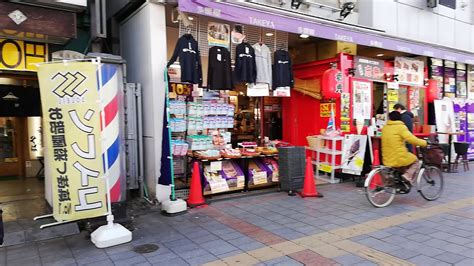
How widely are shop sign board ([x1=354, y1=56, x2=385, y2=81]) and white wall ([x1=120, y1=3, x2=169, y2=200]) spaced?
547 centimetres

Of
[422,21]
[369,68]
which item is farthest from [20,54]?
[422,21]

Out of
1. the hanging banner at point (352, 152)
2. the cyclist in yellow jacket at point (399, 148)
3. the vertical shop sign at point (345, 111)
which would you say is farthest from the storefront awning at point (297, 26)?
the cyclist in yellow jacket at point (399, 148)

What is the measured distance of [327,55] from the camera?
9.69 meters

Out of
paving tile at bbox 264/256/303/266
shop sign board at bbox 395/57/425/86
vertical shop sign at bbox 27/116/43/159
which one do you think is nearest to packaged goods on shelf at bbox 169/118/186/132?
paving tile at bbox 264/256/303/266

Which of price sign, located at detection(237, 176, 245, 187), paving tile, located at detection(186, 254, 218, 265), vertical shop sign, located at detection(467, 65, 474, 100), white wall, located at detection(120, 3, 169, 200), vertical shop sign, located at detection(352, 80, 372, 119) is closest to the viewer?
paving tile, located at detection(186, 254, 218, 265)

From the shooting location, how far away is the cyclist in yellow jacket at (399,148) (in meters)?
6.43

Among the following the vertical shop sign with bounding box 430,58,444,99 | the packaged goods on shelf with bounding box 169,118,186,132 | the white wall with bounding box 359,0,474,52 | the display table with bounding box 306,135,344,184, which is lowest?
the display table with bounding box 306,135,344,184

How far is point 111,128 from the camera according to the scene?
16.6 feet

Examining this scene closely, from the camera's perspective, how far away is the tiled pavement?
4367mm

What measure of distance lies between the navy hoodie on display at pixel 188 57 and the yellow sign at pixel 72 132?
2.16 m

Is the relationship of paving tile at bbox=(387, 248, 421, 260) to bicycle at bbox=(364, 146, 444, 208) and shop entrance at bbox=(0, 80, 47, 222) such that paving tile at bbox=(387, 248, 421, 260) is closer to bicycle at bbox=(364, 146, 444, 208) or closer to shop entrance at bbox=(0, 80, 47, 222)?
bicycle at bbox=(364, 146, 444, 208)

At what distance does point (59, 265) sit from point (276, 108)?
8.31m

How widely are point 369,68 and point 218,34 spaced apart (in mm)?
→ 4773

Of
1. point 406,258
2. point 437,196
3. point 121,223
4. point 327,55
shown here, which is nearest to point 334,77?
point 327,55
